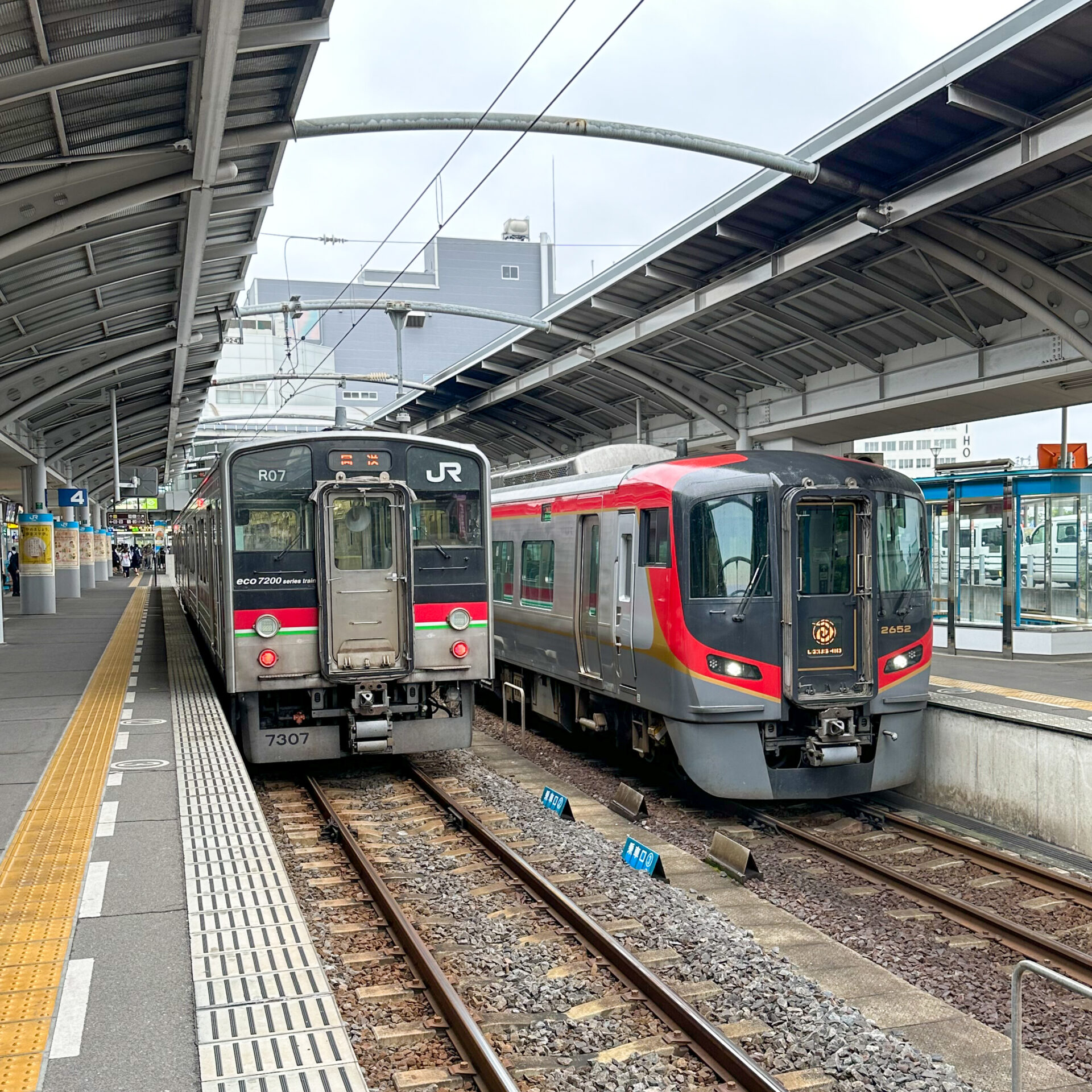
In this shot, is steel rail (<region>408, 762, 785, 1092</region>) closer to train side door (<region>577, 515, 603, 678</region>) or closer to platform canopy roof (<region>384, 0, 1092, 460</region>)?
train side door (<region>577, 515, 603, 678</region>)

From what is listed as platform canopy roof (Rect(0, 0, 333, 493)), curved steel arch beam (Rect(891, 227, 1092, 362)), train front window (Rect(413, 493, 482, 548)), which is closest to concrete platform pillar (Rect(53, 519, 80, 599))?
platform canopy roof (Rect(0, 0, 333, 493))

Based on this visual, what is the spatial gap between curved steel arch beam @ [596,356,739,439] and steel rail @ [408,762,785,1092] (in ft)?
43.0

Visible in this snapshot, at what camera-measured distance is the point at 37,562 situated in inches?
1060

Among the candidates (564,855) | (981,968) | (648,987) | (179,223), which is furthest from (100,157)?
(981,968)

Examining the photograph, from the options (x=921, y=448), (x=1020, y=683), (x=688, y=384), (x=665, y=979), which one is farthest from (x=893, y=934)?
(x=921, y=448)

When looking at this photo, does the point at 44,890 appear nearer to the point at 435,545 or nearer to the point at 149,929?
the point at 149,929

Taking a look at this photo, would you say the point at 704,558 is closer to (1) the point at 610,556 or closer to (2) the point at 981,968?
(1) the point at 610,556

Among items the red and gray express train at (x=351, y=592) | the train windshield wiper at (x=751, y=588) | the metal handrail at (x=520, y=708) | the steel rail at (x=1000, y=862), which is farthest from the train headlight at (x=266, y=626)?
the steel rail at (x=1000, y=862)

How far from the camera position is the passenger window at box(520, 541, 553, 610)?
503 inches

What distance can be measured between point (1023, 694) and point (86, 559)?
40.2m

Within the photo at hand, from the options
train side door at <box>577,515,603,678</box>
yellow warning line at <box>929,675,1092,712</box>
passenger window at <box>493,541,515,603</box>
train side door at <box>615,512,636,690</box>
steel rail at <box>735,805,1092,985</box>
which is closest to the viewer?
steel rail at <box>735,805,1092,985</box>

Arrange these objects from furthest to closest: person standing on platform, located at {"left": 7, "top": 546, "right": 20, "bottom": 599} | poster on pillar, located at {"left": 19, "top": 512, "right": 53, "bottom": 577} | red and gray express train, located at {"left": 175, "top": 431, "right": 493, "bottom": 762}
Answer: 1. person standing on platform, located at {"left": 7, "top": 546, "right": 20, "bottom": 599}
2. poster on pillar, located at {"left": 19, "top": 512, "right": 53, "bottom": 577}
3. red and gray express train, located at {"left": 175, "top": 431, "right": 493, "bottom": 762}

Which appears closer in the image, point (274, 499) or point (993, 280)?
point (274, 499)

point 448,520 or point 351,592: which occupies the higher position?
point 448,520
